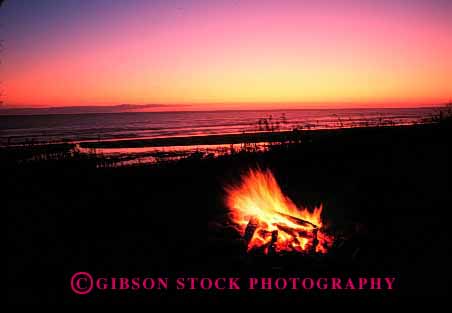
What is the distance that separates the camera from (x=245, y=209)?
20.6 feet

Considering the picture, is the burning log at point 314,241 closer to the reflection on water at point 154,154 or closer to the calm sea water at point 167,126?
the reflection on water at point 154,154

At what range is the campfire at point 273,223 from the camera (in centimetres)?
539

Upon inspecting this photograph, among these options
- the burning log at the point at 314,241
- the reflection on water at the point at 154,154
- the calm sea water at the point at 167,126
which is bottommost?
the burning log at the point at 314,241

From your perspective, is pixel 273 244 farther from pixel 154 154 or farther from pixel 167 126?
pixel 167 126

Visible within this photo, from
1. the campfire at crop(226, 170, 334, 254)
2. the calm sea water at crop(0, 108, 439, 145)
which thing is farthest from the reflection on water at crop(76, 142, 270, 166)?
the campfire at crop(226, 170, 334, 254)

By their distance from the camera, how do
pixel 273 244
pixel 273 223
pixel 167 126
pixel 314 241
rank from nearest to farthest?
1. pixel 273 244
2. pixel 314 241
3. pixel 273 223
4. pixel 167 126

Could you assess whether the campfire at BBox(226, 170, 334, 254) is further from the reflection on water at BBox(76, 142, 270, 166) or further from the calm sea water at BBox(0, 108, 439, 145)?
the calm sea water at BBox(0, 108, 439, 145)

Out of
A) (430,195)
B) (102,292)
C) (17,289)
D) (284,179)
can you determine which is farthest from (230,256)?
(430,195)

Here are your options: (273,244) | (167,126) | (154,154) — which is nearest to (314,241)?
(273,244)

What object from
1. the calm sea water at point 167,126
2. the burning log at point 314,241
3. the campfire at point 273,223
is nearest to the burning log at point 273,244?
the campfire at point 273,223

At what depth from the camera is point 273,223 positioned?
568 centimetres

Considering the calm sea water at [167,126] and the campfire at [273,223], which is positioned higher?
the calm sea water at [167,126]

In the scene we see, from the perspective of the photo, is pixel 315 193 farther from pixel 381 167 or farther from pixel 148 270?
pixel 148 270

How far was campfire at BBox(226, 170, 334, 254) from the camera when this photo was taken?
5387 mm
